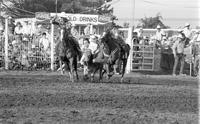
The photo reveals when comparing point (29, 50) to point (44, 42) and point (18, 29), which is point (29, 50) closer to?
A: point (44, 42)

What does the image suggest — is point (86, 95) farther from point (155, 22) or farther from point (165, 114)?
point (155, 22)

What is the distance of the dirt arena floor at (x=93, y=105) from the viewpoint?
8250 millimetres

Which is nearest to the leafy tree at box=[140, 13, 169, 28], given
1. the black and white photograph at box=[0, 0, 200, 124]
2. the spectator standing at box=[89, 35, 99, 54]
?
the black and white photograph at box=[0, 0, 200, 124]

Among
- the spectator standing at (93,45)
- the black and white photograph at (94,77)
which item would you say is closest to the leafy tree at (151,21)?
the black and white photograph at (94,77)

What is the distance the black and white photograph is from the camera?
888cm

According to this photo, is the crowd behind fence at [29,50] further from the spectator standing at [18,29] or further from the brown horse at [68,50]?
the brown horse at [68,50]

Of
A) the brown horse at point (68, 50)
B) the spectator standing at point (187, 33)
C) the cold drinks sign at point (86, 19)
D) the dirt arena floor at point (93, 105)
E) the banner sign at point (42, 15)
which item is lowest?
the dirt arena floor at point (93, 105)

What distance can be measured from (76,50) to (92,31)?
21.3ft

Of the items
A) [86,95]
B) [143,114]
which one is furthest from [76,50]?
[143,114]

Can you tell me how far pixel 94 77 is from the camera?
Answer: 1822 centimetres

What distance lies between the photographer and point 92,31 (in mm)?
22531

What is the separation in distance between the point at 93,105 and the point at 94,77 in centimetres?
820

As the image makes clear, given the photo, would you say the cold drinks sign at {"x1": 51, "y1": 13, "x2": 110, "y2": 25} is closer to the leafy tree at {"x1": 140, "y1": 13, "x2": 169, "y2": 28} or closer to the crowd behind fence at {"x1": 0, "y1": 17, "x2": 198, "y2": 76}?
the crowd behind fence at {"x1": 0, "y1": 17, "x2": 198, "y2": 76}

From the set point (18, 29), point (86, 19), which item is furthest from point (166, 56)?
point (18, 29)
